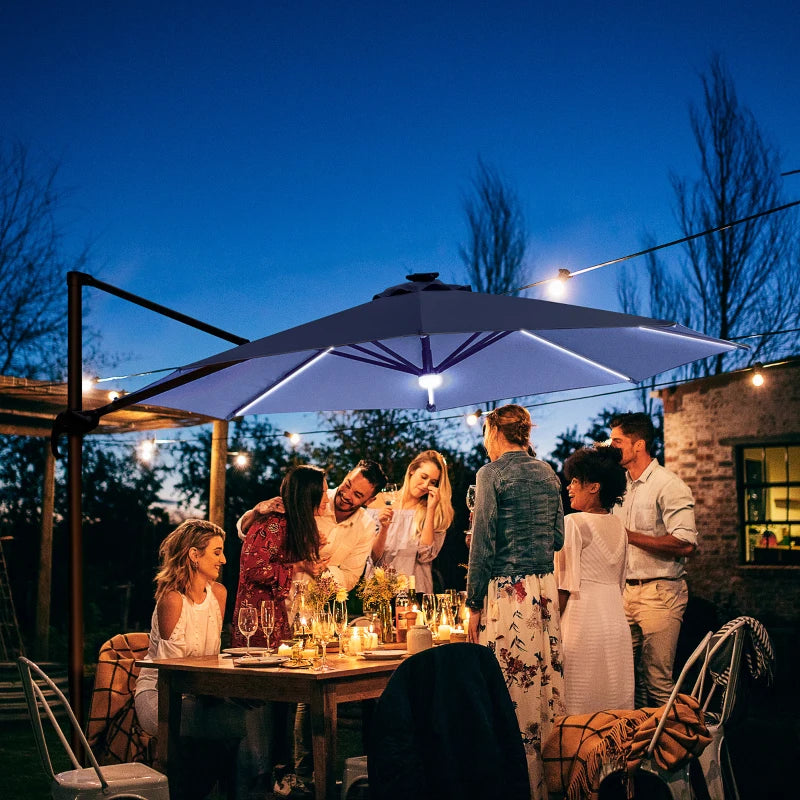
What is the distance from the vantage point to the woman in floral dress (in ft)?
17.0

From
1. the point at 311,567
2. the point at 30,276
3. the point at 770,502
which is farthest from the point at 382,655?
the point at 30,276

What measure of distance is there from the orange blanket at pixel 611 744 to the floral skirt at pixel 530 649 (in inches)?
6.1

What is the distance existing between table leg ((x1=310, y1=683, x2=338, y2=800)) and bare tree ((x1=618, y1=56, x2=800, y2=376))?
1432 cm

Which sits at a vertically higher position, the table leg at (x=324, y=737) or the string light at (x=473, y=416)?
the string light at (x=473, y=416)

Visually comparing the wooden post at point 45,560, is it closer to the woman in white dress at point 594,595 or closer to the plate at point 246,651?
the plate at point 246,651

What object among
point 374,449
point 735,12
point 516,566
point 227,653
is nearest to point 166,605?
point 227,653

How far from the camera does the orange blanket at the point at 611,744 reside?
3.72m

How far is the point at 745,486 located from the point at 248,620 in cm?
882

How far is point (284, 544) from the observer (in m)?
5.27

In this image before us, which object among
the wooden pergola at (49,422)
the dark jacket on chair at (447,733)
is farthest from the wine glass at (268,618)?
the wooden pergola at (49,422)

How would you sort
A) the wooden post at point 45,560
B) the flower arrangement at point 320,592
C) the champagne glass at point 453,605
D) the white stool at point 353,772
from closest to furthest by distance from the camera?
the white stool at point 353,772 → the flower arrangement at point 320,592 → the champagne glass at point 453,605 → the wooden post at point 45,560

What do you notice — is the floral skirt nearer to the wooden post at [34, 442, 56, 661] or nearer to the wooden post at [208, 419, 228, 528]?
the wooden post at [208, 419, 228, 528]

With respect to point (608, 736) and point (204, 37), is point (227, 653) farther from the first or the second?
point (204, 37)

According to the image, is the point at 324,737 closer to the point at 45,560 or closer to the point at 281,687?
the point at 281,687
